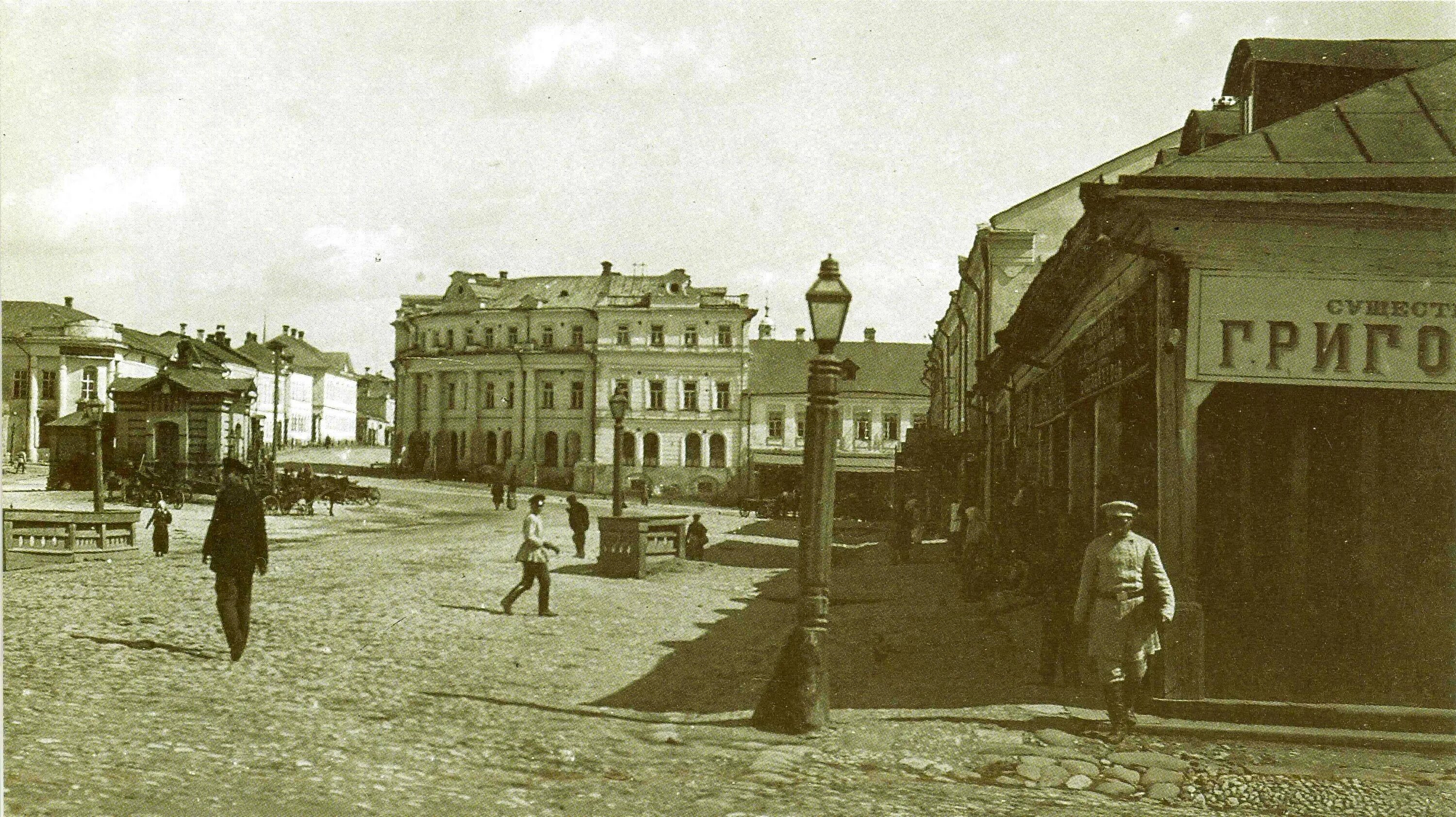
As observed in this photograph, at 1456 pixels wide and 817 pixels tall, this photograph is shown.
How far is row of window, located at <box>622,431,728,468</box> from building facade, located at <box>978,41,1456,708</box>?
5288 centimetres

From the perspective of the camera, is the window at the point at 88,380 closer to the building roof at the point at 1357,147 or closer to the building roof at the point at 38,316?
the building roof at the point at 38,316

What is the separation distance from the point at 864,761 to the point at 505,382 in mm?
61945

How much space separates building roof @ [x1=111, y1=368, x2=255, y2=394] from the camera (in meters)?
34.2

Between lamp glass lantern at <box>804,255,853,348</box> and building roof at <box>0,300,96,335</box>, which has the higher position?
building roof at <box>0,300,96,335</box>

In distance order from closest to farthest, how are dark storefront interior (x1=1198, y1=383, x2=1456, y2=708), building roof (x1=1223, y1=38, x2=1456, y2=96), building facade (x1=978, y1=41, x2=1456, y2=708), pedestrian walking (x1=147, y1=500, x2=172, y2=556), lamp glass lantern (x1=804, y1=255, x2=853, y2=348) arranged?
1. building facade (x1=978, y1=41, x2=1456, y2=708)
2. lamp glass lantern (x1=804, y1=255, x2=853, y2=348)
3. dark storefront interior (x1=1198, y1=383, x2=1456, y2=708)
4. building roof (x1=1223, y1=38, x2=1456, y2=96)
5. pedestrian walking (x1=147, y1=500, x2=172, y2=556)

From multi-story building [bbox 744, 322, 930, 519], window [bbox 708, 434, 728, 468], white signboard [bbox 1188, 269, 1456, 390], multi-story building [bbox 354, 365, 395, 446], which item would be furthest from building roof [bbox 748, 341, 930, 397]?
multi-story building [bbox 354, 365, 395, 446]

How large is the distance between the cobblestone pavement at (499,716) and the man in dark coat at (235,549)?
0.37 m

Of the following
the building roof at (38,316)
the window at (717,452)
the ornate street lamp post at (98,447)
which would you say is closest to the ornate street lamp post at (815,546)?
the ornate street lamp post at (98,447)

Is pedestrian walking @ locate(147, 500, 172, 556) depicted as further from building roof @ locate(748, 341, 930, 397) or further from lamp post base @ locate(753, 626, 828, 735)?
building roof @ locate(748, 341, 930, 397)

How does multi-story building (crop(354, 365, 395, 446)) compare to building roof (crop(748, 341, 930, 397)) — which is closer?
building roof (crop(748, 341, 930, 397))

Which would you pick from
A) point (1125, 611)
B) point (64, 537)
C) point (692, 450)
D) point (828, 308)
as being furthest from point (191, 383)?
point (1125, 611)

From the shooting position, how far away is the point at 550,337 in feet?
218

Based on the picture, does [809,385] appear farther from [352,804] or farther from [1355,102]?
[1355,102]

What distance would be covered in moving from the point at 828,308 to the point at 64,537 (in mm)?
13723
